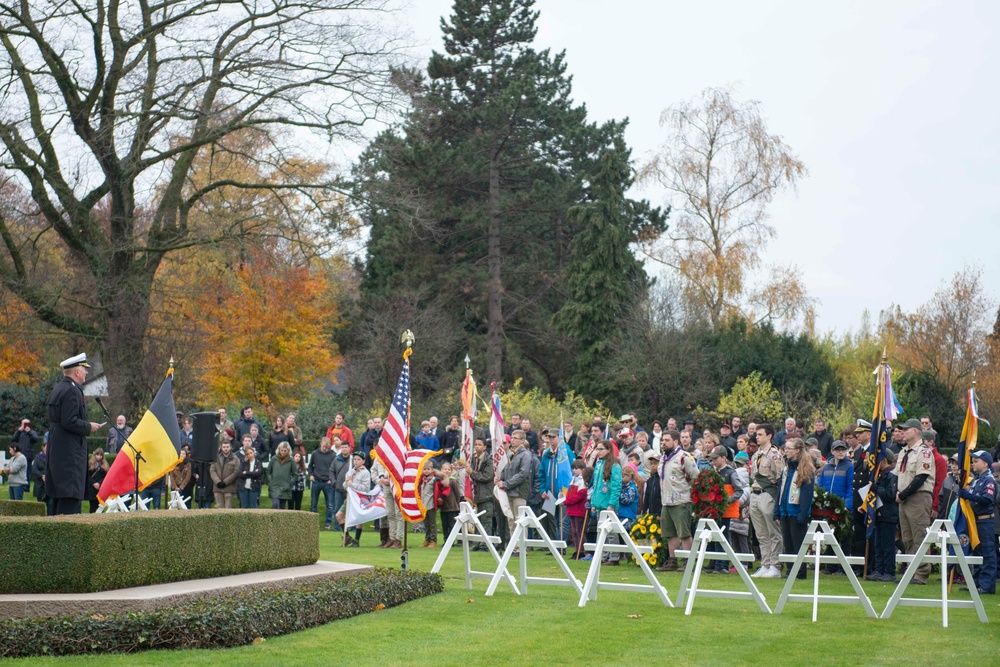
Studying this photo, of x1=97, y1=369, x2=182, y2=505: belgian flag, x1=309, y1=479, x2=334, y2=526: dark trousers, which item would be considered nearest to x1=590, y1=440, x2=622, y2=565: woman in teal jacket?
x1=97, y1=369, x2=182, y2=505: belgian flag

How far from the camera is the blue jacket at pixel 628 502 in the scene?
774 inches

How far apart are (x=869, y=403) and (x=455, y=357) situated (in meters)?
19.9

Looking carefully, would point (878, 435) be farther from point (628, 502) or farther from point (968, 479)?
point (628, 502)

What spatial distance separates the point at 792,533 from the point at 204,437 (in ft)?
36.7

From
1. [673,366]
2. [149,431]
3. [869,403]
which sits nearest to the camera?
[149,431]

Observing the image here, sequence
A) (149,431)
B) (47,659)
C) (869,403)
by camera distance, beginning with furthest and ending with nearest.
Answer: (869,403) < (149,431) < (47,659)

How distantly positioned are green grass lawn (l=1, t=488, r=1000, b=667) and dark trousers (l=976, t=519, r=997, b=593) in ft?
2.02

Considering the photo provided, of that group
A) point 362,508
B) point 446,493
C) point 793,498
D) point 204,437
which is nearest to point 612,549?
point 793,498

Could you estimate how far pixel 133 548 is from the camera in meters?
10.9

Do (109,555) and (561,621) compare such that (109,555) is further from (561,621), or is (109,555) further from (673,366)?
(673,366)

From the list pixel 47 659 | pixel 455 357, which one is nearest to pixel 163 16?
pixel 455 357

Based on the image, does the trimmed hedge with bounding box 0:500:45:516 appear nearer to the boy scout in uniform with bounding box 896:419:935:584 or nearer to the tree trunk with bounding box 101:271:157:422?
the boy scout in uniform with bounding box 896:419:935:584

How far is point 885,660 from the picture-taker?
10086 millimetres

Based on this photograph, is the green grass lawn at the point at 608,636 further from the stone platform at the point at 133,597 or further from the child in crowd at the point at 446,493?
the child in crowd at the point at 446,493
